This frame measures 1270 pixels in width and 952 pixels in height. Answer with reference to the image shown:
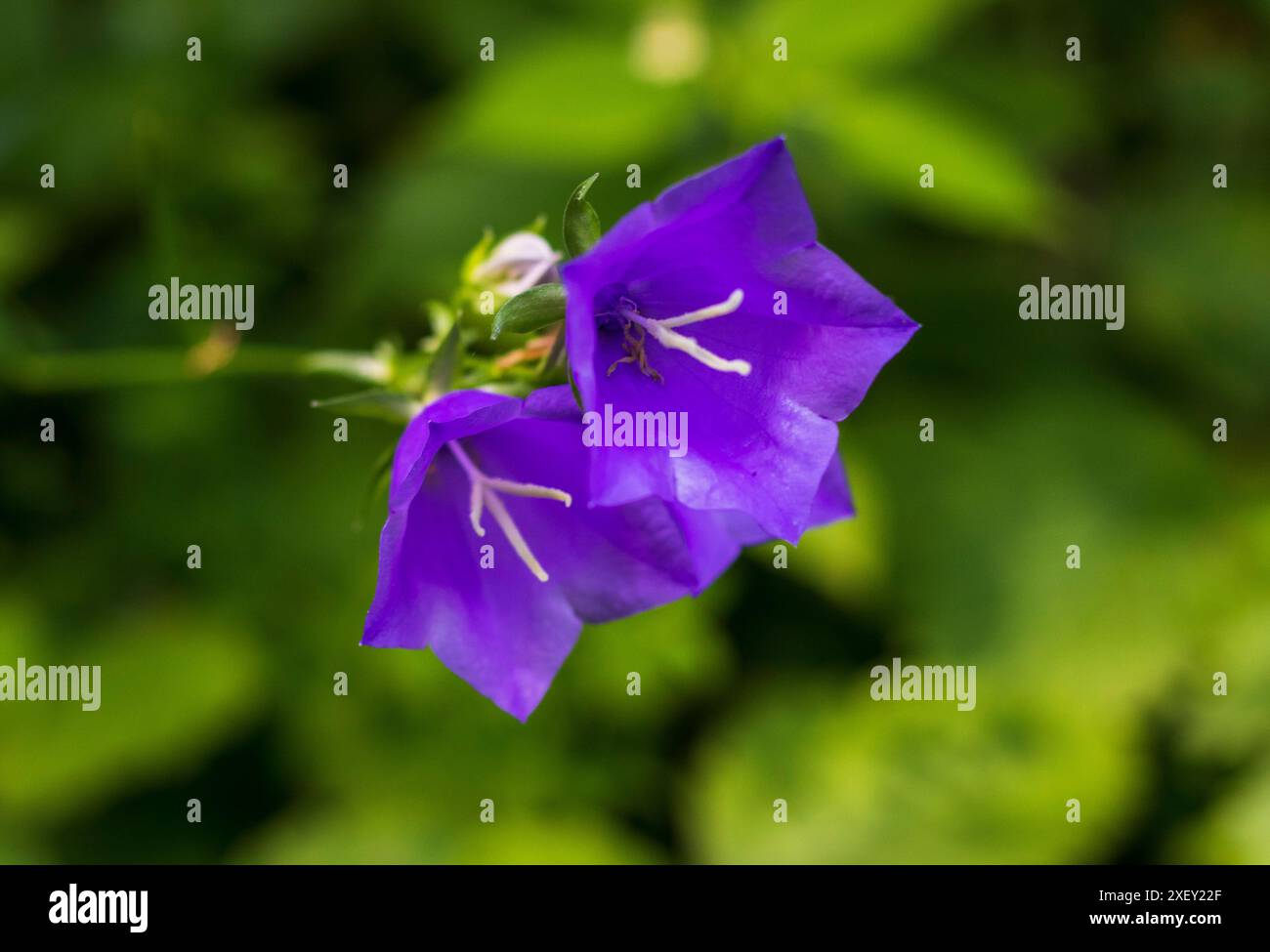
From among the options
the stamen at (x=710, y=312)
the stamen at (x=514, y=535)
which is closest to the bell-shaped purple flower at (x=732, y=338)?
the stamen at (x=710, y=312)

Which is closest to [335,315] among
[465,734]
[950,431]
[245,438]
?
[245,438]

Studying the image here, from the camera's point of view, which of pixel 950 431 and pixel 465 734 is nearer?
pixel 465 734

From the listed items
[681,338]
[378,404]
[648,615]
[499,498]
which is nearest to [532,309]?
[681,338]

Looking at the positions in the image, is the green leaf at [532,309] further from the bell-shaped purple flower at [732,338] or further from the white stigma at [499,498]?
the white stigma at [499,498]

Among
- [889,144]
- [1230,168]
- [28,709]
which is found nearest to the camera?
[889,144]

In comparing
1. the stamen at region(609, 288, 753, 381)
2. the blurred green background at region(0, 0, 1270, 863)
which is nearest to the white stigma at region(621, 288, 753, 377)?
the stamen at region(609, 288, 753, 381)

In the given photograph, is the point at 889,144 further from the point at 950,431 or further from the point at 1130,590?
the point at 1130,590
